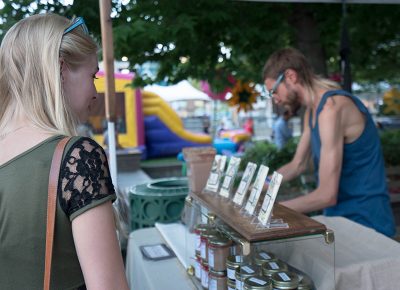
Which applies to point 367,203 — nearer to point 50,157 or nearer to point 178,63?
point 50,157

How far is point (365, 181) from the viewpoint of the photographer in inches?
86.0

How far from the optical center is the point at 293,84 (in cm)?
232

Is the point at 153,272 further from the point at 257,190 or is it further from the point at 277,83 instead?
the point at 277,83

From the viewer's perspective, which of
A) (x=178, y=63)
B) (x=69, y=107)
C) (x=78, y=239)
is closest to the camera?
(x=78, y=239)

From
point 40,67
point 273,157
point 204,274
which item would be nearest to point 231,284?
point 204,274

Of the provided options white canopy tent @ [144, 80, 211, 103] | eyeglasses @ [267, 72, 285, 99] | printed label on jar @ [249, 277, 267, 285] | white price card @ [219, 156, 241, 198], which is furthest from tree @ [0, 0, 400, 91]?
white canopy tent @ [144, 80, 211, 103]

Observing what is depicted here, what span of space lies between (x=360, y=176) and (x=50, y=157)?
1687 mm

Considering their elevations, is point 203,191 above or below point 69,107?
below

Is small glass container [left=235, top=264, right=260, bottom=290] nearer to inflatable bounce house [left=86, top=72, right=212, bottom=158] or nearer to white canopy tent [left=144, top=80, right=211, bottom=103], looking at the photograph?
inflatable bounce house [left=86, top=72, right=212, bottom=158]

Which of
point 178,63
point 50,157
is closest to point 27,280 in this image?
point 50,157

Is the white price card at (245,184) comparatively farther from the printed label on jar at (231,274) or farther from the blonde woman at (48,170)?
the blonde woman at (48,170)

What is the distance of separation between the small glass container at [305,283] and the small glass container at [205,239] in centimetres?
40

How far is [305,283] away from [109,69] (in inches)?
69.6

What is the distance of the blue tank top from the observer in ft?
7.13
